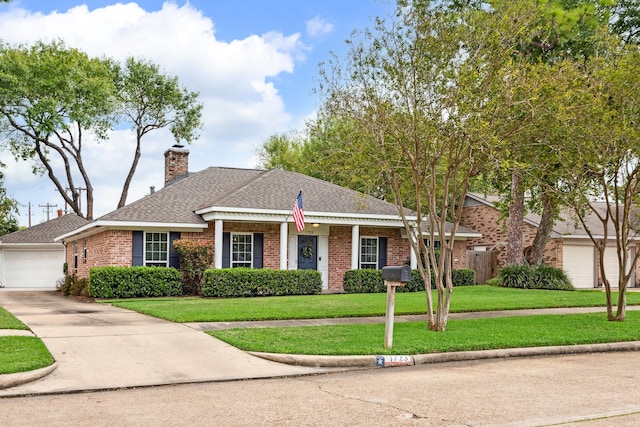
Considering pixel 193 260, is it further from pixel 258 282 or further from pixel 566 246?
pixel 566 246

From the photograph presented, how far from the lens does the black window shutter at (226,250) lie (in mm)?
Answer: 23859

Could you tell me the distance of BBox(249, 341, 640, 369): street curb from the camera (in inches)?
374

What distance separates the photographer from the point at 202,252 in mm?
22922

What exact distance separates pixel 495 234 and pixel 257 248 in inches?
577

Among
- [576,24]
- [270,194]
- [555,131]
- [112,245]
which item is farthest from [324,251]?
[555,131]

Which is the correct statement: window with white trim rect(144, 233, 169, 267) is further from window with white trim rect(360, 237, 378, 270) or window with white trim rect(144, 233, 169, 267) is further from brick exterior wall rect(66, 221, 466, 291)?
window with white trim rect(360, 237, 378, 270)

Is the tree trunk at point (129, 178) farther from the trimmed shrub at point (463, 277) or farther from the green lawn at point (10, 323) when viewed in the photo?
the green lawn at point (10, 323)

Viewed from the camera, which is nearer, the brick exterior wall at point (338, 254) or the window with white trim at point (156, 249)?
the window with white trim at point (156, 249)

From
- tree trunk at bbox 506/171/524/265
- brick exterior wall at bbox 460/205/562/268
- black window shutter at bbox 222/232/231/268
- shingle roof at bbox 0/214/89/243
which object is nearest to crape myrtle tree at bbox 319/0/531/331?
black window shutter at bbox 222/232/231/268

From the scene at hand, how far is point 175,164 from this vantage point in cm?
2989

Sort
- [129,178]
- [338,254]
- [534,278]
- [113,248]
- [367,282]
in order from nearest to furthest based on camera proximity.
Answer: [113,248], [367,282], [338,254], [534,278], [129,178]

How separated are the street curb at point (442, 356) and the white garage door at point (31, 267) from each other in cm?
3057

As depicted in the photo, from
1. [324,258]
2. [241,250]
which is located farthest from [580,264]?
[241,250]

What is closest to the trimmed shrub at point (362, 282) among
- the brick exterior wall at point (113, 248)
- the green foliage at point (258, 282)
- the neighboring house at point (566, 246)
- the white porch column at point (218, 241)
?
the green foliage at point (258, 282)
